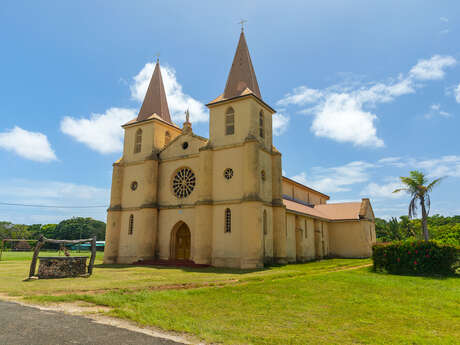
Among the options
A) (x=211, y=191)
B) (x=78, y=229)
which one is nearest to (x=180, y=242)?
(x=211, y=191)

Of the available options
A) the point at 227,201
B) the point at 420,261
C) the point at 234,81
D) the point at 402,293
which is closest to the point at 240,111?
the point at 234,81

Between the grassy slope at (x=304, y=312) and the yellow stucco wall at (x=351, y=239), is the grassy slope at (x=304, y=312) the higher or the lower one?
the lower one

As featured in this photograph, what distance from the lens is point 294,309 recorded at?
30.2 feet

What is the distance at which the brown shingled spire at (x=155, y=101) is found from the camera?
32469mm

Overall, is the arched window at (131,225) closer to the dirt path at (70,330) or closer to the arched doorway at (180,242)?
the arched doorway at (180,242)

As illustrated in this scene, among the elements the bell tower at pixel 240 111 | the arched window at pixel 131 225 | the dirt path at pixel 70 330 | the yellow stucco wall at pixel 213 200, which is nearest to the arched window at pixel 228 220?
the yellow stucco wall at pixel 213 200

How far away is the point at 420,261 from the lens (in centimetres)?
1784

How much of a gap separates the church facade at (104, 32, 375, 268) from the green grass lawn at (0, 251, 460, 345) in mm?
9957

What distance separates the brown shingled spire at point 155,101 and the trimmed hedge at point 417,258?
2335cm

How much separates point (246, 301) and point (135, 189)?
73.8 feet

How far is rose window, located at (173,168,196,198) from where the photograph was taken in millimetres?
27938

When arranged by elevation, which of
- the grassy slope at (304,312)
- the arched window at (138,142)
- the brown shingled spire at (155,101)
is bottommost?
the grassy slope at (304,312)

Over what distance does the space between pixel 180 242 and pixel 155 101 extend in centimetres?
1480

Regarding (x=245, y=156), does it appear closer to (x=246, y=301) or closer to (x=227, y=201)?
(x=227, y=201)
